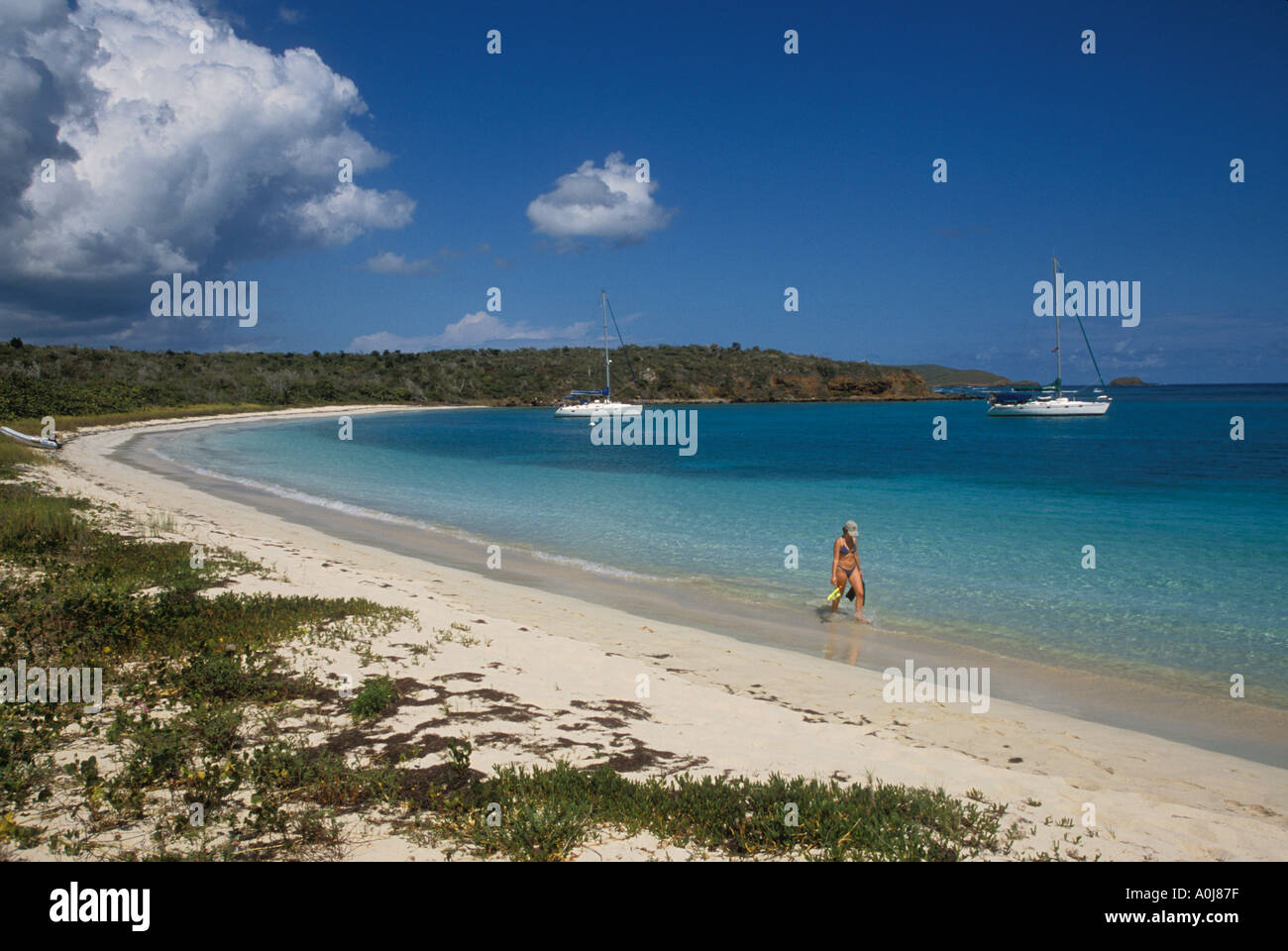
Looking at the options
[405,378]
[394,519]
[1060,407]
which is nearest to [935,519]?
[394,519]

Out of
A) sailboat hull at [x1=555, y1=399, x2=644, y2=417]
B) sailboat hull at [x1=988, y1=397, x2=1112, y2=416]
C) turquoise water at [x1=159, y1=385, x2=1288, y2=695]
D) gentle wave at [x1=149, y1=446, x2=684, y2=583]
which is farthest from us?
sailboat hull at [x1=555, y1=399, x2=644, y2=417]

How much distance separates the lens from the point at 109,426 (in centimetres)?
5228

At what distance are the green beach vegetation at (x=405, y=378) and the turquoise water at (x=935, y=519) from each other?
73.9 ft

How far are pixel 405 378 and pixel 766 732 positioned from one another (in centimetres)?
12685

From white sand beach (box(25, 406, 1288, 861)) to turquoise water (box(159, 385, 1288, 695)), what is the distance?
335cm

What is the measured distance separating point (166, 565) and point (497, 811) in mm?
8642

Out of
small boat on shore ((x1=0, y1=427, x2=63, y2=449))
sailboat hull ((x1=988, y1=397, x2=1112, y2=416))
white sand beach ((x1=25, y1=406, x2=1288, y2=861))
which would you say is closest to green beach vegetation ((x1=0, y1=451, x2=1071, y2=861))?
white sand beach ((x1=25, y1=406, x2=1288, y2=861))

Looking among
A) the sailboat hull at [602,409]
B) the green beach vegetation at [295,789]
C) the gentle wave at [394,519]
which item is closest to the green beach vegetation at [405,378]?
the gentle wave at [394,519]

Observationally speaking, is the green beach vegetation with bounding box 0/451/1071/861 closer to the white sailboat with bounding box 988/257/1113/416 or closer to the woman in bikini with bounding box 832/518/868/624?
the woman in bikini with bounding box 832/518/868/624

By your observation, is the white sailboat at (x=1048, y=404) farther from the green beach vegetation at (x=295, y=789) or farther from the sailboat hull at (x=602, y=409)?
the green beach vegetation at (x=295, y=789)

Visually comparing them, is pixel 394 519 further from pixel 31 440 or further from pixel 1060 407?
pixel 1060 407

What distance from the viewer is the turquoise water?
11.6m

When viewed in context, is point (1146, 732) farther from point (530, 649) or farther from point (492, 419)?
point (492, 419)

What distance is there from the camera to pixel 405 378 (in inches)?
4924
